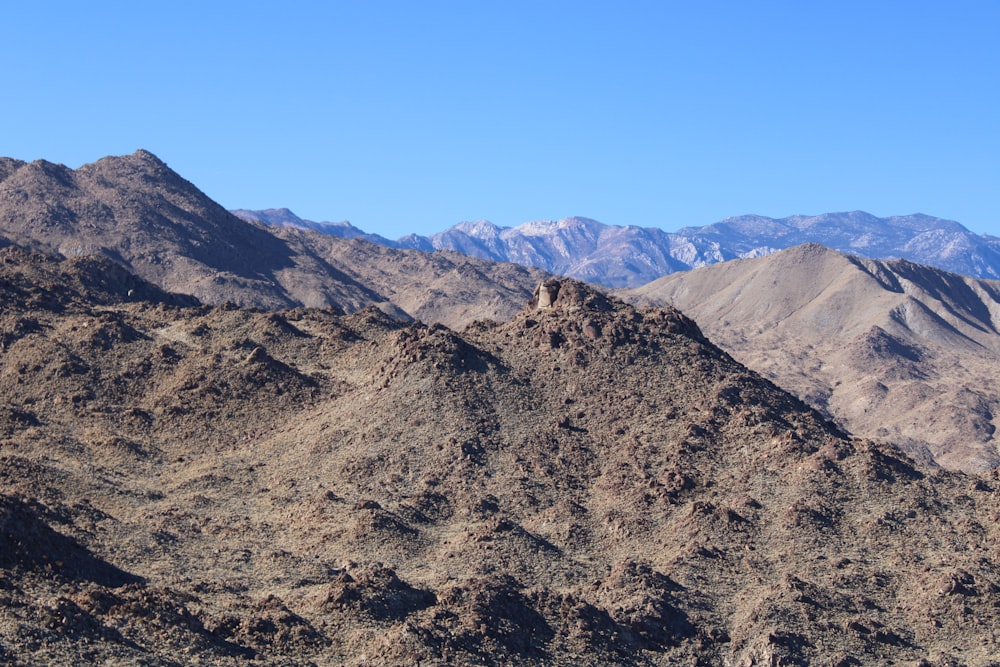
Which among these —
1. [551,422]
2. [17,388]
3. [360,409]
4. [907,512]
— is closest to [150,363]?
[17,388]

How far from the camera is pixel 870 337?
13225 centimetres

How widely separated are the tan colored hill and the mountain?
152 feet

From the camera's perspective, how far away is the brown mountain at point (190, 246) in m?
122

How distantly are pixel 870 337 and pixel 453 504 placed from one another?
316 ft

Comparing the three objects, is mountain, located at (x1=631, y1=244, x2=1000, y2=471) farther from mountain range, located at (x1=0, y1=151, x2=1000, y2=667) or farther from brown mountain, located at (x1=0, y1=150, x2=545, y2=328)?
mountain range, located at (x1=0, y1=151, x2=1000, y2=667)

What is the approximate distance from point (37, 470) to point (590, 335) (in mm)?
24028

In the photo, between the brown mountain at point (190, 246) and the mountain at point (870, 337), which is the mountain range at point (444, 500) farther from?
the brown mountain at point (190, 246)

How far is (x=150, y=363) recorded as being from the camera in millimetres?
56594

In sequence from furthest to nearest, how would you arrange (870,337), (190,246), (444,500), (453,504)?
1. (870,337)
2. (190,246)
3. (444,500)
4. (453,504)

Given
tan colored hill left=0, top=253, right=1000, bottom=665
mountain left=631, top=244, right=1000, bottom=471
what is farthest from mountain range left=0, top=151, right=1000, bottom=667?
mountain left=631, top=244, right=1000, bottom=471

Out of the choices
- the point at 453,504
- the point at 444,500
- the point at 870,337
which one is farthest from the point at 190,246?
the point at 453,504

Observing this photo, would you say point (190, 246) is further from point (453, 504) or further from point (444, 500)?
point (453, 504)

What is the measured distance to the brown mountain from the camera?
401 ft

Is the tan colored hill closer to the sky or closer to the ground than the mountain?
closer to the ground
